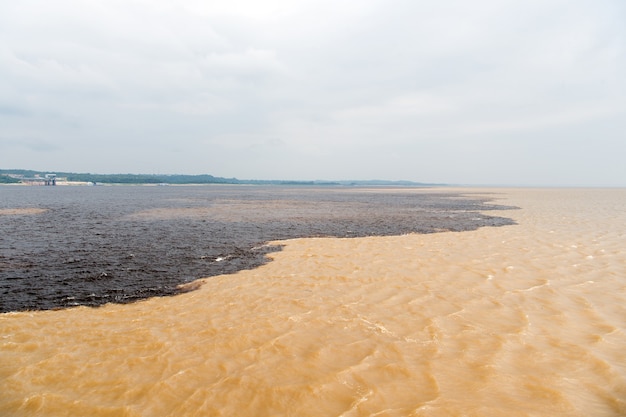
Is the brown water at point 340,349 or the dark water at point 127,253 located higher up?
the brown water at point 340,349

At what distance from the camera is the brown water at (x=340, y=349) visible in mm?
5887

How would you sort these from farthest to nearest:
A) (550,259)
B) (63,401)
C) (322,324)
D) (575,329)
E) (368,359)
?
(550,259) → (322,324) → (575,329) → (368,359) → (63,401)

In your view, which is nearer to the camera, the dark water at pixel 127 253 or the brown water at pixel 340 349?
the brown water at pixel 340 349

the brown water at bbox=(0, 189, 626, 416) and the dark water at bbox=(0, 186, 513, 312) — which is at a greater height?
the brown water at bbox=(0, 189, 626, 416)

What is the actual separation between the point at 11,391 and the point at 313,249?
566 inches

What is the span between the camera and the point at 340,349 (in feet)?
25.3

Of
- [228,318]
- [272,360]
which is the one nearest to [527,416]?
[272,360]

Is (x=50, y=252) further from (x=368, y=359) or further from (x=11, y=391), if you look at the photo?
(x=368, y=359)

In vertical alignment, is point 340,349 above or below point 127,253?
above

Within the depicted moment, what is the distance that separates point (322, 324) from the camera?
30.0ft

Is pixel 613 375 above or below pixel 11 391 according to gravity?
above

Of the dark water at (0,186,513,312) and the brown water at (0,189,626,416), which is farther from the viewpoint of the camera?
the dark water at (0,186,513,312)

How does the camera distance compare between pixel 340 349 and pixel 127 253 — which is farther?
pixel 127 253

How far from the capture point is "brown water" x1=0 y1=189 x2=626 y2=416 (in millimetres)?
5887
